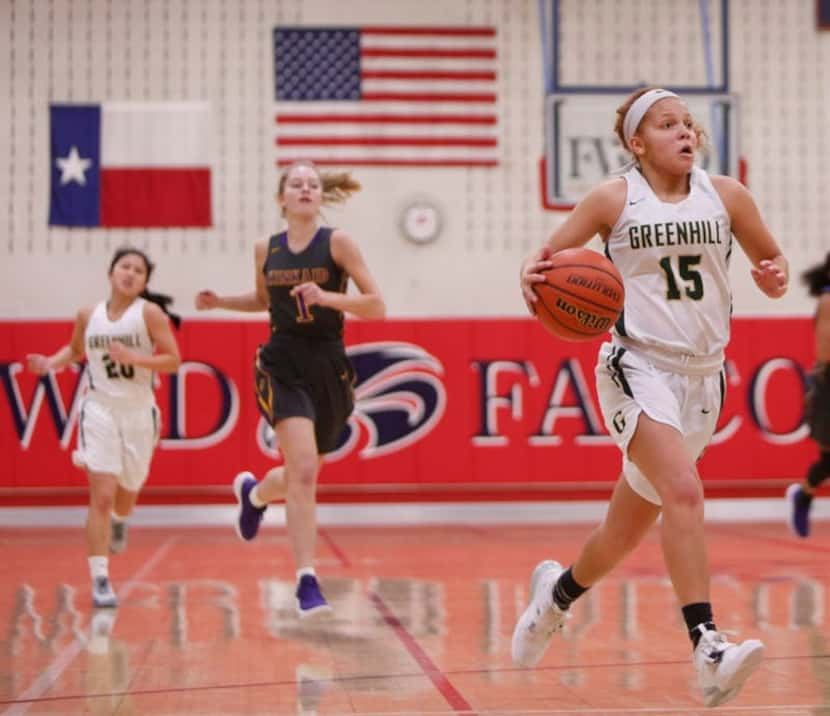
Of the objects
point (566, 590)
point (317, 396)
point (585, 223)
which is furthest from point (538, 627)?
point (317, 396)

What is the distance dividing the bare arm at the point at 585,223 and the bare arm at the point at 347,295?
151 cm

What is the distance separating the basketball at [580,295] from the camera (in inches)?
145

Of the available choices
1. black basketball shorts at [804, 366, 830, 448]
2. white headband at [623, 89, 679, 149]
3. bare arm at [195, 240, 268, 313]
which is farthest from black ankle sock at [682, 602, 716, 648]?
black basketball shorts at [804, 366, 830, 448]

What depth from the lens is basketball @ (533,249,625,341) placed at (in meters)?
3.67

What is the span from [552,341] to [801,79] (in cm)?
358

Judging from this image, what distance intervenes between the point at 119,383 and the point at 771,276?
12.4ft

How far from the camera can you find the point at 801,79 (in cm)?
1257

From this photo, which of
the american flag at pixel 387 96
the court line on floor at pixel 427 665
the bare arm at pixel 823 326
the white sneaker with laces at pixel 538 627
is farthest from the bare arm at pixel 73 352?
the american flag at pixel 387 96

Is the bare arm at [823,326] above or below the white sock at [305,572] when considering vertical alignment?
above

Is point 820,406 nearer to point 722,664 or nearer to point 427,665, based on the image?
point 427,665

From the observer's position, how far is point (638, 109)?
3.97 meters

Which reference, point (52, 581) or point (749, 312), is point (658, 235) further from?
point (749, 312)

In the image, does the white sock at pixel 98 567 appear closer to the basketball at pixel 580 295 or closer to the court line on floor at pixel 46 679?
the court line on floor at pixel 46 679

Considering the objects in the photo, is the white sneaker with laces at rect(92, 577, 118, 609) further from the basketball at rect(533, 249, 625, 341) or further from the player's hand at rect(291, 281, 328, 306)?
the basketball at rect(533, 249, 625, 341)
